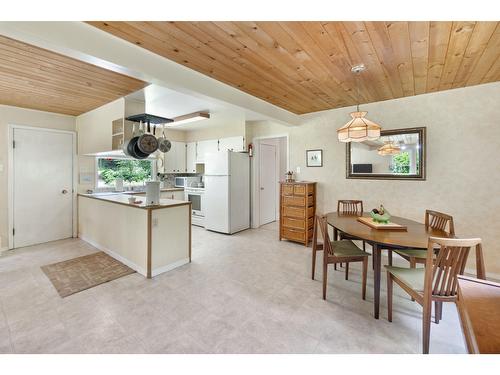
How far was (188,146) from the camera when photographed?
6137 millimetres

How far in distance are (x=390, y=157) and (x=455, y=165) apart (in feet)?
2.50

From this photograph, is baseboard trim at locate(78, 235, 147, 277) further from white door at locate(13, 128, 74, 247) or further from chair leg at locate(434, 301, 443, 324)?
chair leg at locate(434, 301, 443, 324)

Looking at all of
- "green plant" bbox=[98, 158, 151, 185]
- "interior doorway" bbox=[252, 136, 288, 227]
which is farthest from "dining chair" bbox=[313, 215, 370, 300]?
"green plant" bbox=[98, 158, 151, 185]

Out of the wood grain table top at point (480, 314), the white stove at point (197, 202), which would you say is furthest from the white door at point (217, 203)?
the wood grain table top at point (480, 314)

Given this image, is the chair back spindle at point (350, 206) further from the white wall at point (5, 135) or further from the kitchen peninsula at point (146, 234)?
the white wall at point (5, 135)

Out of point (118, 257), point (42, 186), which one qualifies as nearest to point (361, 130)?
point (118, 257)

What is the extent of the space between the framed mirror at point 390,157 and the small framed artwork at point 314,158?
475 millimetres

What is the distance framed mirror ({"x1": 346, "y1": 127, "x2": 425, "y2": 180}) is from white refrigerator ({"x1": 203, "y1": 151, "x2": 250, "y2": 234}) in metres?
2.19

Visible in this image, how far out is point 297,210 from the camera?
13.3ft

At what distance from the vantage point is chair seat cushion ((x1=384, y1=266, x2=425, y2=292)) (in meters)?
1.75

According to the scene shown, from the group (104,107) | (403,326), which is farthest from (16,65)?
(403,326)

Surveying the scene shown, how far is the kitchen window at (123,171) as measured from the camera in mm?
4828

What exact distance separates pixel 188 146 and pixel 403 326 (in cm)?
563
